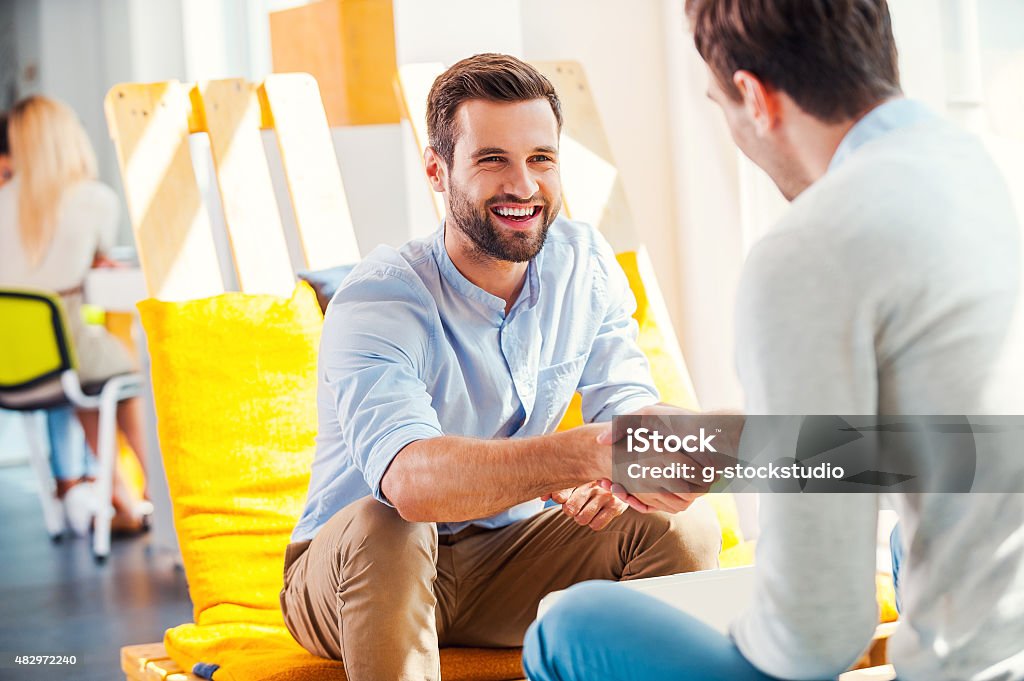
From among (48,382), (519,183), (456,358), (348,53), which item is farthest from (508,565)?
(48,382)

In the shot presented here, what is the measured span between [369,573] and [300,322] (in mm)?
841

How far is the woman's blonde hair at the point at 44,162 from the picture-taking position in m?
4.41

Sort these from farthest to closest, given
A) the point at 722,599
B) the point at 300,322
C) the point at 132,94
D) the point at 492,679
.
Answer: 1. the point at 132,94
2. the point at 300,322
3. the point at 492,679
4. the point at 722,599

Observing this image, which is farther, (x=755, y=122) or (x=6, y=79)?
(x=6, y=79)

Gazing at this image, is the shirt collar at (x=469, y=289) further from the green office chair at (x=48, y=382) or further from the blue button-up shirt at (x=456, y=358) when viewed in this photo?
the green office chair at (x=48, y=382)

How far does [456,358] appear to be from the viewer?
1.65 m

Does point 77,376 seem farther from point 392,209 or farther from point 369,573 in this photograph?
point 369,573

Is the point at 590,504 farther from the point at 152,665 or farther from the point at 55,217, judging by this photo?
the point at 55,217

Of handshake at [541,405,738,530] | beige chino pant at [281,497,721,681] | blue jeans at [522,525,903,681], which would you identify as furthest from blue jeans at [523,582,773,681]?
beige chino pant at [281,497,721,681]

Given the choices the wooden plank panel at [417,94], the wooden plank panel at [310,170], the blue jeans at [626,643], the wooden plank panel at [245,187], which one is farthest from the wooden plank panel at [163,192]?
the blue jeans at [626,643]

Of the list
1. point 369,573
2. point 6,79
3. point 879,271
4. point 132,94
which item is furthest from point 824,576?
point 6,79

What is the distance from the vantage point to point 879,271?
0.81m

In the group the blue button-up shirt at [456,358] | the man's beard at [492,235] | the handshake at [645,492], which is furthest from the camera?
the man's beard at [492,235]

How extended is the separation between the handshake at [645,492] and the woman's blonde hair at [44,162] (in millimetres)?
3405
